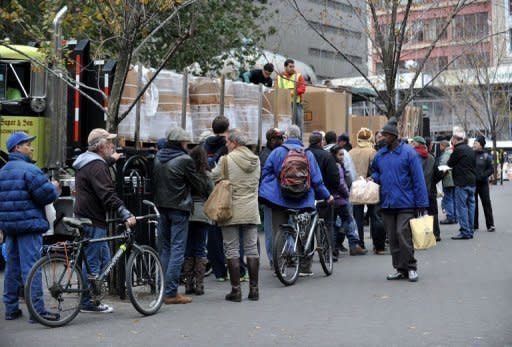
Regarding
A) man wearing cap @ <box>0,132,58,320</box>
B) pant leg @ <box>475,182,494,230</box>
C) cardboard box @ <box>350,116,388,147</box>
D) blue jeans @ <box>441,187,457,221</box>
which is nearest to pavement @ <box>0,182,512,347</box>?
man wearing cap @ <box>0,132,58,320</box>

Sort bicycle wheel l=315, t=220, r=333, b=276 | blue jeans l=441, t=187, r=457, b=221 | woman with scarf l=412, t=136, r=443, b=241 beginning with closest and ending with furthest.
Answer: bicycle wheel l=315, t=220, r=333, b=276 → woman with scarf l=412, t=136, r=443, b=241 → blue jeans l=441, t=187, r=457, b=221

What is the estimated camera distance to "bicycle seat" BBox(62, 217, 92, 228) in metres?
8.82

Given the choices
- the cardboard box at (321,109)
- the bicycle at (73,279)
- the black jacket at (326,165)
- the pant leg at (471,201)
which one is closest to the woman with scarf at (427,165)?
the pant leg at (471,201)

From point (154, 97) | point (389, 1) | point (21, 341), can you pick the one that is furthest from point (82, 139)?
point (389, 1)

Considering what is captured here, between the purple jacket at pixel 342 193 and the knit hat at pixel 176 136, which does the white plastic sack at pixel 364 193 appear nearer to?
the purple jacket at pixel 342 193

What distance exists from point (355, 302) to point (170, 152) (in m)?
2.55

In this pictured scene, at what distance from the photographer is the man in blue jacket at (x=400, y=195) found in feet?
38.2

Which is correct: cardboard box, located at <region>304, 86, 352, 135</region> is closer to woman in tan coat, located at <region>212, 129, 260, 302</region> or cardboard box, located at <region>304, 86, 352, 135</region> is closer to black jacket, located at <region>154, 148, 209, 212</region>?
woman in tan coat, located at <region>212, 129, 260, 302</region>

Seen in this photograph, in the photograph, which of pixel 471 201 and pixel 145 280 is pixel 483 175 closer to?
pixel 471 201

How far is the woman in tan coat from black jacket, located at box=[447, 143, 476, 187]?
7.65 m

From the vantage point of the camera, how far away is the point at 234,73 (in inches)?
988

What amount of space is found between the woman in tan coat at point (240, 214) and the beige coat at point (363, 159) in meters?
5.72

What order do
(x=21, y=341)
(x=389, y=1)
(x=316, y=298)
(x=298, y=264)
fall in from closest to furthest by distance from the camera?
(x=21, y=341) < (x=316, y=298) < (x=298, y=264) < (x=389, y=1)

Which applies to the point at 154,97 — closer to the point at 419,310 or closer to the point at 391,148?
the point at 391,148
